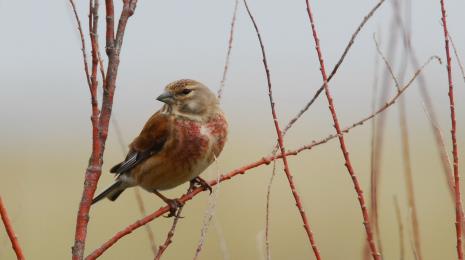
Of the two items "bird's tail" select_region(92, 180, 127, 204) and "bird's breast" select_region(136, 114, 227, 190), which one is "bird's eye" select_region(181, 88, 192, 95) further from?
"bird's tail" select_region(92, 180, 127, 204)

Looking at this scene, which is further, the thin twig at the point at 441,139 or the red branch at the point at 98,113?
the thin twig at the point at 441,139

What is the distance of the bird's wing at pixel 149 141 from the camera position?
4414mm

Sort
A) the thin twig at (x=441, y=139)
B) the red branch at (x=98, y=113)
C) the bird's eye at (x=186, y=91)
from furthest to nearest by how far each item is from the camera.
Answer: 1. the bird's eye at (x=186, y=91)
2. the thin twig at (x=441, y=139)
3. the red branch at (x=98, y=113)

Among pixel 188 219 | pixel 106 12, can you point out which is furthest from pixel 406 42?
pixel 188 219

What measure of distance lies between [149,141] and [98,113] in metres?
2.11

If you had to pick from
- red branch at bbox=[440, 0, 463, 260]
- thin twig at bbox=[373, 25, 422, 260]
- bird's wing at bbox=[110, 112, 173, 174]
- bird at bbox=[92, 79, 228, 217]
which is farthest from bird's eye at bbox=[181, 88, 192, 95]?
red branch at bbox=[440, 0, 463, 260]

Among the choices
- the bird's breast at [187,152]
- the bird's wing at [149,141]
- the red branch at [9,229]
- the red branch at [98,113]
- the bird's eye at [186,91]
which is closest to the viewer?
the red branch at [9,229]

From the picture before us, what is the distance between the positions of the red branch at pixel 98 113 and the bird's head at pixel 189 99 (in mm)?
1964

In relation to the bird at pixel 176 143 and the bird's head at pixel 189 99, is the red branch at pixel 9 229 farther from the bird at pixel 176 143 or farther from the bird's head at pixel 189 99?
the bird's head at pixel 189 99

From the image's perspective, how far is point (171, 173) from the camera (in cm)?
430

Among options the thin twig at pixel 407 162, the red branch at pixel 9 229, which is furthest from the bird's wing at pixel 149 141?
the red branch at pixel 9 229

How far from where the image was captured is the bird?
424cm

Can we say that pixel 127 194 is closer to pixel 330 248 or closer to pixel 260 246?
pixel 330 248

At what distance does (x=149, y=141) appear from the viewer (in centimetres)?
447
